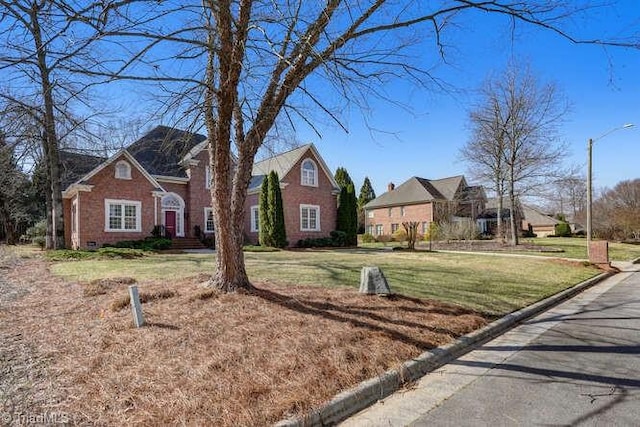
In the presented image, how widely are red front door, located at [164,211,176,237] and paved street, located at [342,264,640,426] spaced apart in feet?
73.0

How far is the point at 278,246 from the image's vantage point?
24344 millimetres

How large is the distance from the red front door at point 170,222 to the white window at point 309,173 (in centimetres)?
898

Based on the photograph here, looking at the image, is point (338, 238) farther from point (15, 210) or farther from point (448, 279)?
point (15, 210)

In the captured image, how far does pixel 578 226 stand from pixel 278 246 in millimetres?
51003

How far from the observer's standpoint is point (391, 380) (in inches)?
163

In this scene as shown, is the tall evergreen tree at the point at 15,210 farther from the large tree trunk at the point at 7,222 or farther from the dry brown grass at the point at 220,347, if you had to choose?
the dry brown grass at the point at 220,347

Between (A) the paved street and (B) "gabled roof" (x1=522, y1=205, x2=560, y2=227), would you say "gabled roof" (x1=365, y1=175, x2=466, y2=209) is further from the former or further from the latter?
(A) the paved street

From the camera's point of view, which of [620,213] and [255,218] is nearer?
[255,218]

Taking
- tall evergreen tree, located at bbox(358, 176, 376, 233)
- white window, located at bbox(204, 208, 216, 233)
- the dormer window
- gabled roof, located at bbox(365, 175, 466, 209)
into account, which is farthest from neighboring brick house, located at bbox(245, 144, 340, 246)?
tall evergreen tree, located at bbox(358, 176, 376, 233)

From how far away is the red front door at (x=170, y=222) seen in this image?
24.5 m

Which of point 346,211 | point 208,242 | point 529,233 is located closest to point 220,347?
point 208,242

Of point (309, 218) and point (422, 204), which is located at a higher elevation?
point (422, 204)

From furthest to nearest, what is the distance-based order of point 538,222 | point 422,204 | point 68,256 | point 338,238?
point 538,222 < point 422,204 < point 338,238 < point 68,256

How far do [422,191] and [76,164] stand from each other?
1315 inches
